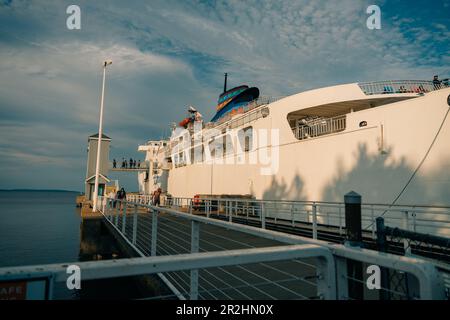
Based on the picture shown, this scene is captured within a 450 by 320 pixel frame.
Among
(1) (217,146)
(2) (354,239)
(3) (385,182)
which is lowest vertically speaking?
(2) (354,239)

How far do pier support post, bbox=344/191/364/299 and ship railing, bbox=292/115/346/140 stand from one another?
9.94 m

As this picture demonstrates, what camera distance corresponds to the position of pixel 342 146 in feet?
34.7

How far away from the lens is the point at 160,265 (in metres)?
1.47

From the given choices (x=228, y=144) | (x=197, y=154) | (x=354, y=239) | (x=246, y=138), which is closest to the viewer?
(x=354, y=239)

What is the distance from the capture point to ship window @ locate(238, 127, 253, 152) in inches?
661

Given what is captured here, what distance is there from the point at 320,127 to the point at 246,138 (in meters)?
5.33

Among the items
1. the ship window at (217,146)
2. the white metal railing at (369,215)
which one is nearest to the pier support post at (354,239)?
the white metal railing at (369,215)

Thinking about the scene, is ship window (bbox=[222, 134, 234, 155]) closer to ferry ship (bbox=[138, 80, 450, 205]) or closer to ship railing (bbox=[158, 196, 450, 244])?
ferry ship (bbox=[138, 80, 450, 205])

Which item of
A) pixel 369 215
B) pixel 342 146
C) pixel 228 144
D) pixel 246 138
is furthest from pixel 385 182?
pixel 228 144

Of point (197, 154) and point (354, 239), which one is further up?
point (197, 154)

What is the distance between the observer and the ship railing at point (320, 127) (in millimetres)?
12250

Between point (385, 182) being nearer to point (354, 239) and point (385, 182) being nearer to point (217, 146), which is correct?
point (354, 239)

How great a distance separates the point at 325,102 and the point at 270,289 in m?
9.24
